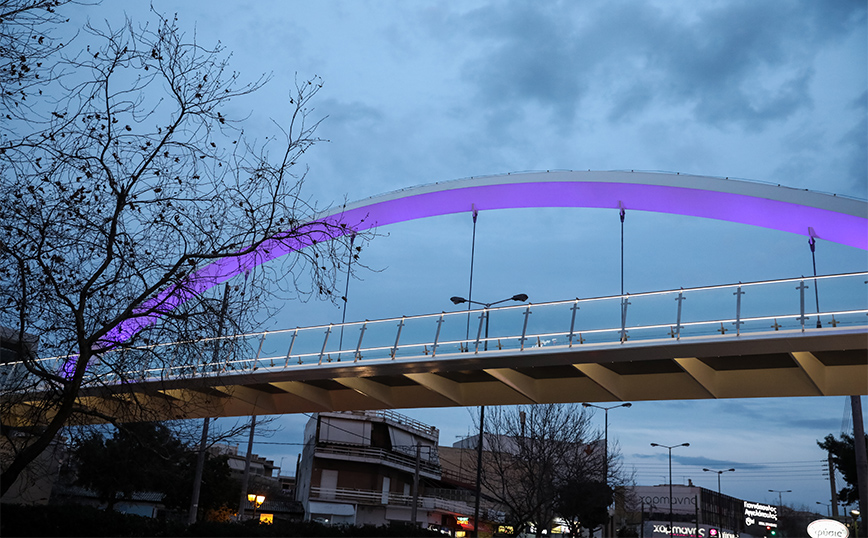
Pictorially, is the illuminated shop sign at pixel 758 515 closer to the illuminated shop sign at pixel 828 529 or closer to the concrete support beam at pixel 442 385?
the illuminated shop sign at pixel 828 529

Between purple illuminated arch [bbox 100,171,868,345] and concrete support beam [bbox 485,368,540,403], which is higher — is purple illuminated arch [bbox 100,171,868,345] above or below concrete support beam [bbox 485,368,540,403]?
above

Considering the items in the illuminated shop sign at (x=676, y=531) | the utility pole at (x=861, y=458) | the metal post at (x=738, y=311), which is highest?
the metal post at (x=738, y=311)

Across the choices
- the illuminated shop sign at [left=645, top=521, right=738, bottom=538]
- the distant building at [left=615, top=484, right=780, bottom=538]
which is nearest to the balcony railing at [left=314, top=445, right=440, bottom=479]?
the illuminated shop sign at [left=645, top=521, right=738, bottom=538]

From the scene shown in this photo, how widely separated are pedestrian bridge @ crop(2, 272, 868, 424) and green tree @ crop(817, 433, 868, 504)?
102 feet

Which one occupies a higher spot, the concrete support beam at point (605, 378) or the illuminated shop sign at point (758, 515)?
the concrete support beam at point (605, 378)

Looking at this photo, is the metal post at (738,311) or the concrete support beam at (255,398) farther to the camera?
the concrete support beam at (255,398)

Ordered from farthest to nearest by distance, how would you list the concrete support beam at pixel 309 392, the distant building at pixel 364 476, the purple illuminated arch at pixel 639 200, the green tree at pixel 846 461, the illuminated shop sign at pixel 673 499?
1. the illuminated shop sign at pixel 673 499
2. the distant building at pixel 364 476
3. the green tree at pixel 846 461
4. the concrete support beam at pixel 309 392
5. the purple illuminated arch at pixel 639 200

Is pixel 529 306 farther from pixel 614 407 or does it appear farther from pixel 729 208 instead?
pixel 614 407

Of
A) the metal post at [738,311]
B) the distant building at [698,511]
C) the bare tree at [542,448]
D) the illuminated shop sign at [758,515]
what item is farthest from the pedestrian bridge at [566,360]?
the illuminated shop sign at [758,515]

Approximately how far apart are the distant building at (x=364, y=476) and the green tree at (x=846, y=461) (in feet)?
84.3

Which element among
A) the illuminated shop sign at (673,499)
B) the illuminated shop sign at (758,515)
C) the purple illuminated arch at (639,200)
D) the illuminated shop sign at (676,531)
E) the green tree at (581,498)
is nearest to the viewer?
the purple illuminated arch at (639,200)

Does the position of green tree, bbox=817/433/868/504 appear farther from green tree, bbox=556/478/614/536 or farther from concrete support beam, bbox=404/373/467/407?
concrete support beam, bbox=404/373/467/407

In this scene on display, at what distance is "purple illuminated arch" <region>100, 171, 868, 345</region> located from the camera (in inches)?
868

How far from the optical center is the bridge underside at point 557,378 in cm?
1602
